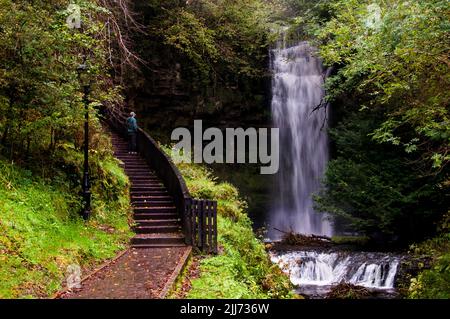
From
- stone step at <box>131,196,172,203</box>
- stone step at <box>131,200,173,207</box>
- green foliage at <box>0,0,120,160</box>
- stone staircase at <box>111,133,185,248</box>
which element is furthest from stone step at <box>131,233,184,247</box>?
green foliage at <box>0,0,120,160</box>

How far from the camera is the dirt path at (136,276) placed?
8.08m

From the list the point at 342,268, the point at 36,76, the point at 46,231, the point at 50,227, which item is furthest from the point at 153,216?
the point at 342,268

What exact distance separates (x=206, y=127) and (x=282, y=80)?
5476 millimetres

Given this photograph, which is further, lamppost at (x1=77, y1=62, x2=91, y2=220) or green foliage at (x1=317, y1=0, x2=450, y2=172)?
lamppost at (x1=77, y1=62, x2=91, y2=220)

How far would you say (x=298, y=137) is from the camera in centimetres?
2722

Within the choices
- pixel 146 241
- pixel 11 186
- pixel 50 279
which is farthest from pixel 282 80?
pixel 50 279

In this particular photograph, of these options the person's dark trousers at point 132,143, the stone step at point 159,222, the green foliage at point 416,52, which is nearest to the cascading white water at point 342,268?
the stone step at point 159,222

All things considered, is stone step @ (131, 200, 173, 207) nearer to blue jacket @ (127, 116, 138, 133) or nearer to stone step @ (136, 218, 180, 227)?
stone step @ (136, 218, 180, 227)

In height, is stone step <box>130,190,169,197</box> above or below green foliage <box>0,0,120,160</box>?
below

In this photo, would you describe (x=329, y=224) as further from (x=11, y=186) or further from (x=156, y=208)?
(x=11, y=186)

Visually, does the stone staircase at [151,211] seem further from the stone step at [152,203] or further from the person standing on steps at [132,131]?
the person standing on steps at [132,131]

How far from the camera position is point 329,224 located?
87.0 feet

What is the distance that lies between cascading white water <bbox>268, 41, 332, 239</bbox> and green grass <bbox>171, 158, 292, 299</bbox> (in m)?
11.0

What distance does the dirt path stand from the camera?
8.08m
